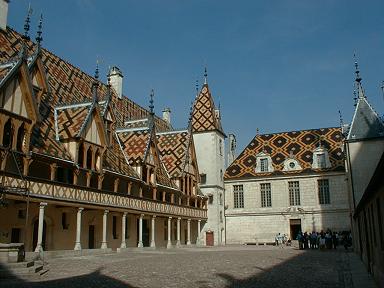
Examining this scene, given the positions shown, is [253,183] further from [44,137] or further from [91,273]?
[91,273]

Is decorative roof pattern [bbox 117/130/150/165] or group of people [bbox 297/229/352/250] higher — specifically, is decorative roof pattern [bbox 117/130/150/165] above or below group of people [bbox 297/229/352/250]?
above

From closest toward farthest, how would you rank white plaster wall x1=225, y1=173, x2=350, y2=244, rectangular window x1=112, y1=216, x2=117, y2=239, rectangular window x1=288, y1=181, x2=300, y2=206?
rectangular window x1=112, y1=216, x2=117, y2=239
white plaster wall x1=225, y1=173, x2=350, y2=244
rectangular window x1=288, y1=181, x2=300, y2=206

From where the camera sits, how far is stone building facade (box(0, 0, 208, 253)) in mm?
17672

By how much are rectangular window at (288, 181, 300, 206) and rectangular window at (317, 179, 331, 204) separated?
73.4 inches

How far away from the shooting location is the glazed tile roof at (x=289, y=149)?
128 ft

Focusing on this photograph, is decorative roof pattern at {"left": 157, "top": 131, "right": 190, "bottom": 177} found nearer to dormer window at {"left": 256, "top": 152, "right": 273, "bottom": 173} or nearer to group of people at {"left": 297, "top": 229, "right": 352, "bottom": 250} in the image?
dormer window at {"left": 256, "top": 152, "right": 273, "bottom": 173}

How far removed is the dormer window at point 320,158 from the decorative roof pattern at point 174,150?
39.4 feet

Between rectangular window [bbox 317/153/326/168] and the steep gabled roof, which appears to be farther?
rectangular window [bbox 317/153/326/168]

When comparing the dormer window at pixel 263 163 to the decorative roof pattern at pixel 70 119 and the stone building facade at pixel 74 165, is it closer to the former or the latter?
the stone building facade at pixel 74 165

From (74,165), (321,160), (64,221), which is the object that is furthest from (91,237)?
(321,160)

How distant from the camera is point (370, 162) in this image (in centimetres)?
2133

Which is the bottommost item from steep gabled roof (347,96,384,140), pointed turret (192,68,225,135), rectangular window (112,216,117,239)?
rectangular window (112,216,117,239)

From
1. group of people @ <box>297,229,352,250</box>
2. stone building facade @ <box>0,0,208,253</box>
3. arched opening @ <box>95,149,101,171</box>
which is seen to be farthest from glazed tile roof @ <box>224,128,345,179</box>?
arched opening @ <box>95,149,101,171</box>

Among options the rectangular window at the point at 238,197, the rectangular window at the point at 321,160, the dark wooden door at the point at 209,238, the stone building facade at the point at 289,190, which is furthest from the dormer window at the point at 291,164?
the dark wooden door at the point at 209,238
